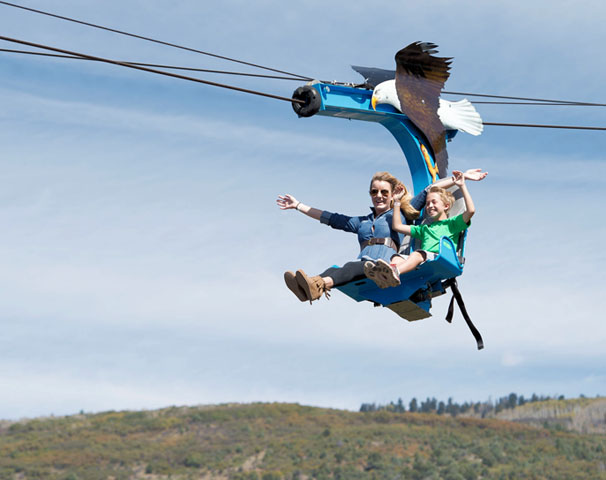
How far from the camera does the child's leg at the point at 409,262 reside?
12414 millimetres

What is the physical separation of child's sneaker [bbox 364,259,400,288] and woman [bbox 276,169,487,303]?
0.29 metres

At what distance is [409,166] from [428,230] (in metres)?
1.61

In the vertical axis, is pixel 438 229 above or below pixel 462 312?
above

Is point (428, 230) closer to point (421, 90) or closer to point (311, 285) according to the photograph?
point (311, 285)

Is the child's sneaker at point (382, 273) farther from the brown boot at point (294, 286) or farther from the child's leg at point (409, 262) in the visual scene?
the brown boot at point (294, 286)

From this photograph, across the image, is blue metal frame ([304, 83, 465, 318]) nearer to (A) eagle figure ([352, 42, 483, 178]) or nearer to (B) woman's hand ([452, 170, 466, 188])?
(A) eagle figure ([352, 42, 483, 178])

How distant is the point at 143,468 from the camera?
19925 cm

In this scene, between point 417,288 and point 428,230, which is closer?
point 428,230

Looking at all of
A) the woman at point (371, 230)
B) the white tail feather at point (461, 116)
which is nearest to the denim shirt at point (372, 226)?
the woman at point (371, 230)

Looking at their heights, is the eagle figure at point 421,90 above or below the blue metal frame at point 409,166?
above

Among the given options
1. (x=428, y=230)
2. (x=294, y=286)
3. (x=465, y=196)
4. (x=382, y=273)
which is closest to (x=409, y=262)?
(x=382, y=273)

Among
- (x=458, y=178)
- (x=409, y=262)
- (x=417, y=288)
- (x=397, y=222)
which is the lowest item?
(x=417, y=288)

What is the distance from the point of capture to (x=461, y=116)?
14.6 metres

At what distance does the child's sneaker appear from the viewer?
12.2 m
